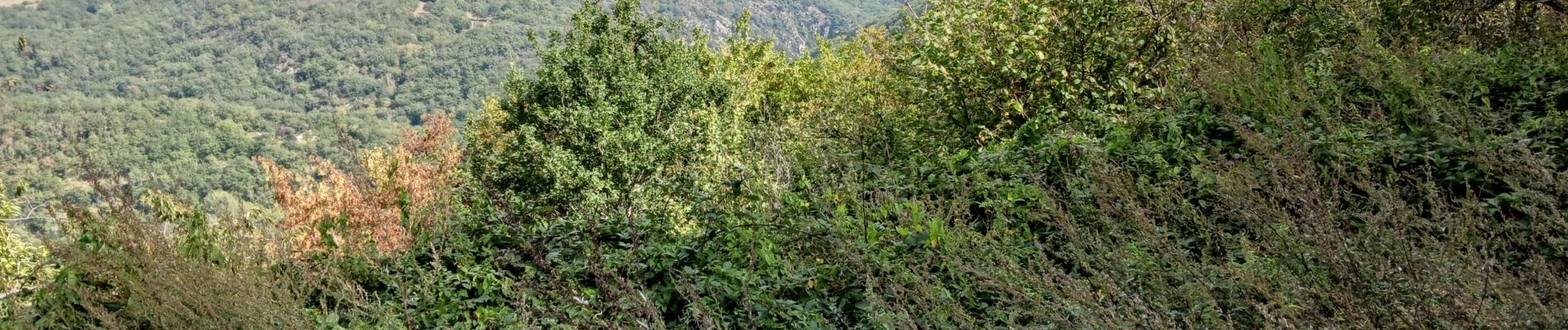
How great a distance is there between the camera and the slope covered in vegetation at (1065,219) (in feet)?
8.96

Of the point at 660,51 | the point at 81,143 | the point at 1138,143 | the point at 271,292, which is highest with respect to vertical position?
the point at 1138,143

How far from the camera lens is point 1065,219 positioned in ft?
11.3

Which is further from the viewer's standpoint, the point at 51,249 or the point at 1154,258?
the point at 51,249

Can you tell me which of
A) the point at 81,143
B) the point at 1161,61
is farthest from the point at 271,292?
the point at 1161,61

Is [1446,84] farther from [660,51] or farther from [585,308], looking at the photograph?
[660,51]

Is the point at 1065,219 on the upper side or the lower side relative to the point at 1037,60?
upper

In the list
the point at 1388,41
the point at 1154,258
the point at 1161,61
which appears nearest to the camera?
the point at 1154,258

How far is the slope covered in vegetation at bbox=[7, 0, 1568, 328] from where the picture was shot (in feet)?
8.96

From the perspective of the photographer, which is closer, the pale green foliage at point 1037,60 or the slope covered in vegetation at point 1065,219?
the slope covered in vegetation at point 1065,219

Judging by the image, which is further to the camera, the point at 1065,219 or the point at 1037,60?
the point at 1037,60

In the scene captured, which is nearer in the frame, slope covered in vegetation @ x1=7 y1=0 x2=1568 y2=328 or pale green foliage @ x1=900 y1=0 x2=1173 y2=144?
slope covered in vegetation @ x1=7 y1=0 x2=1568 y2=328

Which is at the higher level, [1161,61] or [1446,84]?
[1446,84]

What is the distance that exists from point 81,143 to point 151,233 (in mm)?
796

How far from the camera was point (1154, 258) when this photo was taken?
10.5ft
